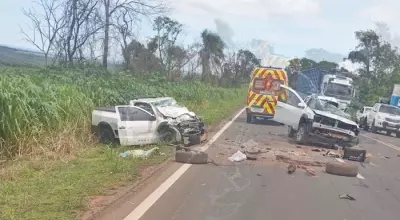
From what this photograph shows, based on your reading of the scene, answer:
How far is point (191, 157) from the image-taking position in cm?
1124

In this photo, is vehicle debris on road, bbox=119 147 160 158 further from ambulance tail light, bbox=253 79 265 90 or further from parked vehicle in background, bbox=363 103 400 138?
parked vehicle in background, bbox=363 103 400 138

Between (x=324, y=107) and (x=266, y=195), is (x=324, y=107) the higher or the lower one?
the higher one

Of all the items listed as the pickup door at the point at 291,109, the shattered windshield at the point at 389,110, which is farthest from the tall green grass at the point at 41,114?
the shattered windshield at the point at 389,110

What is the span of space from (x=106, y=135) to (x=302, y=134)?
260 inches

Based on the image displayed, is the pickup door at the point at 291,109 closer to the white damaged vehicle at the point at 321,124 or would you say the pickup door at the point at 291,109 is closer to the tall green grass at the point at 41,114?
the white damaged vehicle at the point at 321,124

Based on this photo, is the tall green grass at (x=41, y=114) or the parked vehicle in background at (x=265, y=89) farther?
the parked vehicle in background at (x=265, y=89)

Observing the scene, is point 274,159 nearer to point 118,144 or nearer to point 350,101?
point 118,144

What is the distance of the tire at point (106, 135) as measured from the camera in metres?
13.5

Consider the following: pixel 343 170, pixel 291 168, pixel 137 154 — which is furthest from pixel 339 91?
pixel 137 154

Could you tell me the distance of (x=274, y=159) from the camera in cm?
1261

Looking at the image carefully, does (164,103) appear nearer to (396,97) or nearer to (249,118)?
(249,118)

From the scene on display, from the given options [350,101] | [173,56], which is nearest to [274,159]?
[350,101]

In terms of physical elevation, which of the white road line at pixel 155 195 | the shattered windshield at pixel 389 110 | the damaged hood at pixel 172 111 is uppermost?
the damaged hood at pixel 172 111

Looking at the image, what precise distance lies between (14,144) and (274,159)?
6022 millimetres
